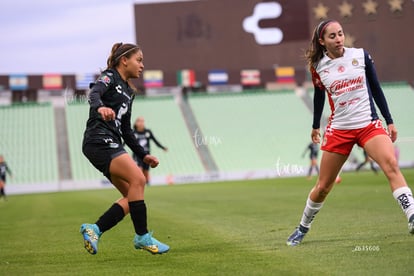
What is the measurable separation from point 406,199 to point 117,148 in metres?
2.95

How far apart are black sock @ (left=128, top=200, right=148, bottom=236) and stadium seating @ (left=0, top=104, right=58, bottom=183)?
109 ft

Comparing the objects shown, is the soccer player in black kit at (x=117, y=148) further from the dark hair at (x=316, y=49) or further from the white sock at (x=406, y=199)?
the white sock at (x=406, y=199)

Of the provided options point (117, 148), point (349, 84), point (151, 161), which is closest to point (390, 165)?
point (349, 84)

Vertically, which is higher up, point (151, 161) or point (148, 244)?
point (151, 161)

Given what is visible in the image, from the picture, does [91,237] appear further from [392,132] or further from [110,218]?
[392,132]

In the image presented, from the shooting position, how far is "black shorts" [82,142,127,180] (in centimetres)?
718

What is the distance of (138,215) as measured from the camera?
7.27 metres

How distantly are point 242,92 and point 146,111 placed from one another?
7.69 metres

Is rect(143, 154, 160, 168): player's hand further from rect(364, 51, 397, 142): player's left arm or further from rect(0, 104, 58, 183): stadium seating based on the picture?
rect(0, 104, 58, 183): stadium seating

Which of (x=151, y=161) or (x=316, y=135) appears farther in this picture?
(x=316, y=135)

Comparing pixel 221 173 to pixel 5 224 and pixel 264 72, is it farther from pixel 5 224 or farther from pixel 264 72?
pixel 5 224

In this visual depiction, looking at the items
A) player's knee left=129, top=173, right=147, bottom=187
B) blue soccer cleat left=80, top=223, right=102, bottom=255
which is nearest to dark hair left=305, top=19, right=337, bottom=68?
player's knee left=129, top=173, right=147, bottom=187

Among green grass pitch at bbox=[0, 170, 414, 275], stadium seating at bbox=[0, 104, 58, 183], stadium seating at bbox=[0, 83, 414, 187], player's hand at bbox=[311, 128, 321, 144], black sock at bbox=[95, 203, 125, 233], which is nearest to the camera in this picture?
green grass pitch at bbox=[0, 170, 414, 275]

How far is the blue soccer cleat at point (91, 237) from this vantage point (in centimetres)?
711
